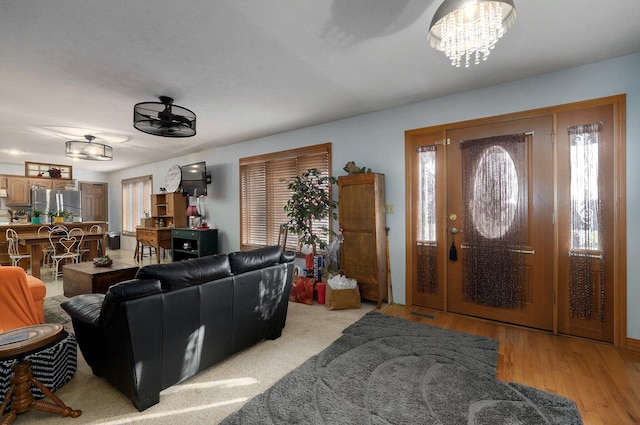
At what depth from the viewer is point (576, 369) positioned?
215 centimetres

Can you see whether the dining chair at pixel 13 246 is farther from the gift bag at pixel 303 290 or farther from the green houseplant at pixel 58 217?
the gift bag at pixel 303 290

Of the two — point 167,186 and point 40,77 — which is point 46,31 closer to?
point 40,77

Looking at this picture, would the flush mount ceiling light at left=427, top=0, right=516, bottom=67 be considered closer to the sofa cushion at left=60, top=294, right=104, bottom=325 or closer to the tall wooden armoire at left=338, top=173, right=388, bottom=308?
the tall wooden armoire at left=338, top=173, right=388, bottom=308

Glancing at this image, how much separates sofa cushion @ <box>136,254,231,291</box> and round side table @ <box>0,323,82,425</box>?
0.58 meters

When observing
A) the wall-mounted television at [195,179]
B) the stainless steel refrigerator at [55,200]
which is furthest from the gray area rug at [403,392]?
the stainless steel refrigerator at [55,200]

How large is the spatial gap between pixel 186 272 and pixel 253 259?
57 cm

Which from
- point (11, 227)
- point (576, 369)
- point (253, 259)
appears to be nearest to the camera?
point (576, 369)

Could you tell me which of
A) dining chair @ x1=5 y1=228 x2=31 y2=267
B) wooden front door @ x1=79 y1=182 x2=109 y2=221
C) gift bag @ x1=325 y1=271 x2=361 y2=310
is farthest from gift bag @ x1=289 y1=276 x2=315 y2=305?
wooden front door @ x1=79 y1=182 x2=109 y2=221

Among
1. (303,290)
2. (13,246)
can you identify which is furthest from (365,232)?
(13,246)

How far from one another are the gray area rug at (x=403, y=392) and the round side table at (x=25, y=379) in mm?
1054

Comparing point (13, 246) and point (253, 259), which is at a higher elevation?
point (253, 259)

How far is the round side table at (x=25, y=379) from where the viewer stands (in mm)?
1549

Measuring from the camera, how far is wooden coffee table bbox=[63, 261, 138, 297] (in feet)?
11.4

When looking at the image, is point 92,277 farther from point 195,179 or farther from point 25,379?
point 195,179
